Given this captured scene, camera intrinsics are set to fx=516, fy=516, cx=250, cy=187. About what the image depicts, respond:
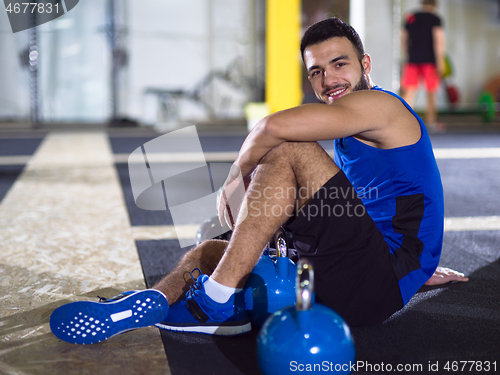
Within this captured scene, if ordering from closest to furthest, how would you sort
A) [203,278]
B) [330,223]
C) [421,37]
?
[330,223] → [203,278] → [421,37]

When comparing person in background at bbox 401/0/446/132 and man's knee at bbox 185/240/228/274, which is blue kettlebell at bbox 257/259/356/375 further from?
person in background at bbox 401/0/446/132

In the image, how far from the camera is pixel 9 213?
3.52 metres

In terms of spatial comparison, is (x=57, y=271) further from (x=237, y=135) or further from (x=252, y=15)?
(x=252, y=15)

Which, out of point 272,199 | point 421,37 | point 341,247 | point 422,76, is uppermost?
point 421,37

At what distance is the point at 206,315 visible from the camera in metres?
1.64

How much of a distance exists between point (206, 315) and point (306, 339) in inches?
19.4

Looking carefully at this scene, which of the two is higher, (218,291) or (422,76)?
(422,76)

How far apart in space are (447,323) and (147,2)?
10.3 meters

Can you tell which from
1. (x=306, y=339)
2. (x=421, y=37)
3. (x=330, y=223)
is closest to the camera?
(x=306, y=339)

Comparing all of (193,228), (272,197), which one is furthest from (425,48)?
(272,197)

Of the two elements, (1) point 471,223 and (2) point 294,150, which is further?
(1) point 471,223

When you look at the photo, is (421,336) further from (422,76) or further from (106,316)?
(422,76)

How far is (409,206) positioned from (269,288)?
0.52m

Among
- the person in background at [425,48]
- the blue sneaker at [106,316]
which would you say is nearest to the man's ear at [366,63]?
the blue sneaker at [106,316]
